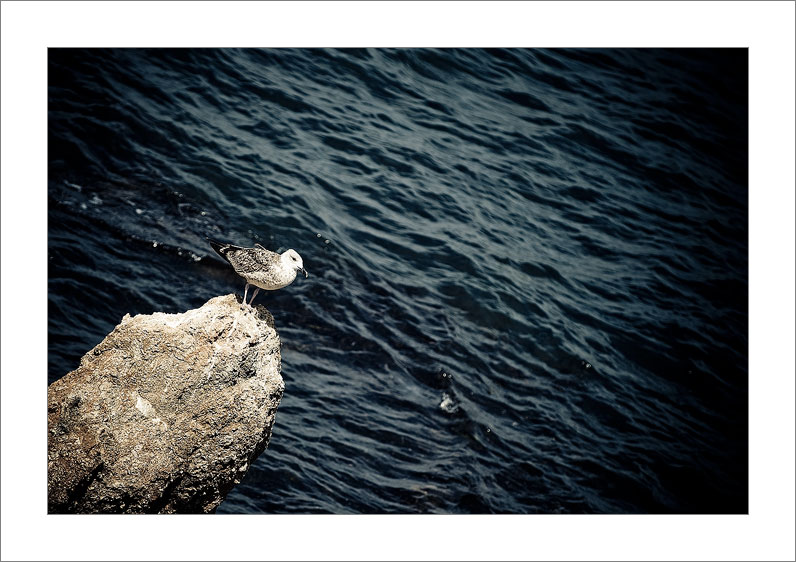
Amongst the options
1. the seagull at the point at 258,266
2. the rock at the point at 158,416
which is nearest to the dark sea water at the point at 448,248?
the rock at the point at 158,416

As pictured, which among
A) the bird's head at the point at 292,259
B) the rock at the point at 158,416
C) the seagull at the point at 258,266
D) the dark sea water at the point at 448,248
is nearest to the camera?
the rock at the point at 158,416

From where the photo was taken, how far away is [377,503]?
598cm

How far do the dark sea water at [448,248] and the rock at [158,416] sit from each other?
192cm

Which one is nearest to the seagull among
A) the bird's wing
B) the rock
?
the bird's wing

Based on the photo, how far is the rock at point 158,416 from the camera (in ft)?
12.7

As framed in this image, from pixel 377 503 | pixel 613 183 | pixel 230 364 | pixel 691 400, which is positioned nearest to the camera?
pixel 230 364

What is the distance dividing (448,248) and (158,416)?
16.7 ft

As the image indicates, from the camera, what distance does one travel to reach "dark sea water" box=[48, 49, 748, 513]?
21.8ft

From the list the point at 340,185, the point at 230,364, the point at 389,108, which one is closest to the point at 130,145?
the point at 340,185

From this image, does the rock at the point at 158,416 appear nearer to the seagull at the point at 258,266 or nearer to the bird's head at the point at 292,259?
the seagull at the point at 258,266

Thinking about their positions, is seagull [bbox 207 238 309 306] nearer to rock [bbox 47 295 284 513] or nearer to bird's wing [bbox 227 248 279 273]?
bird's wing [bbox 227 248 279 273]

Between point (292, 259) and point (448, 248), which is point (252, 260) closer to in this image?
point (292, 259)
